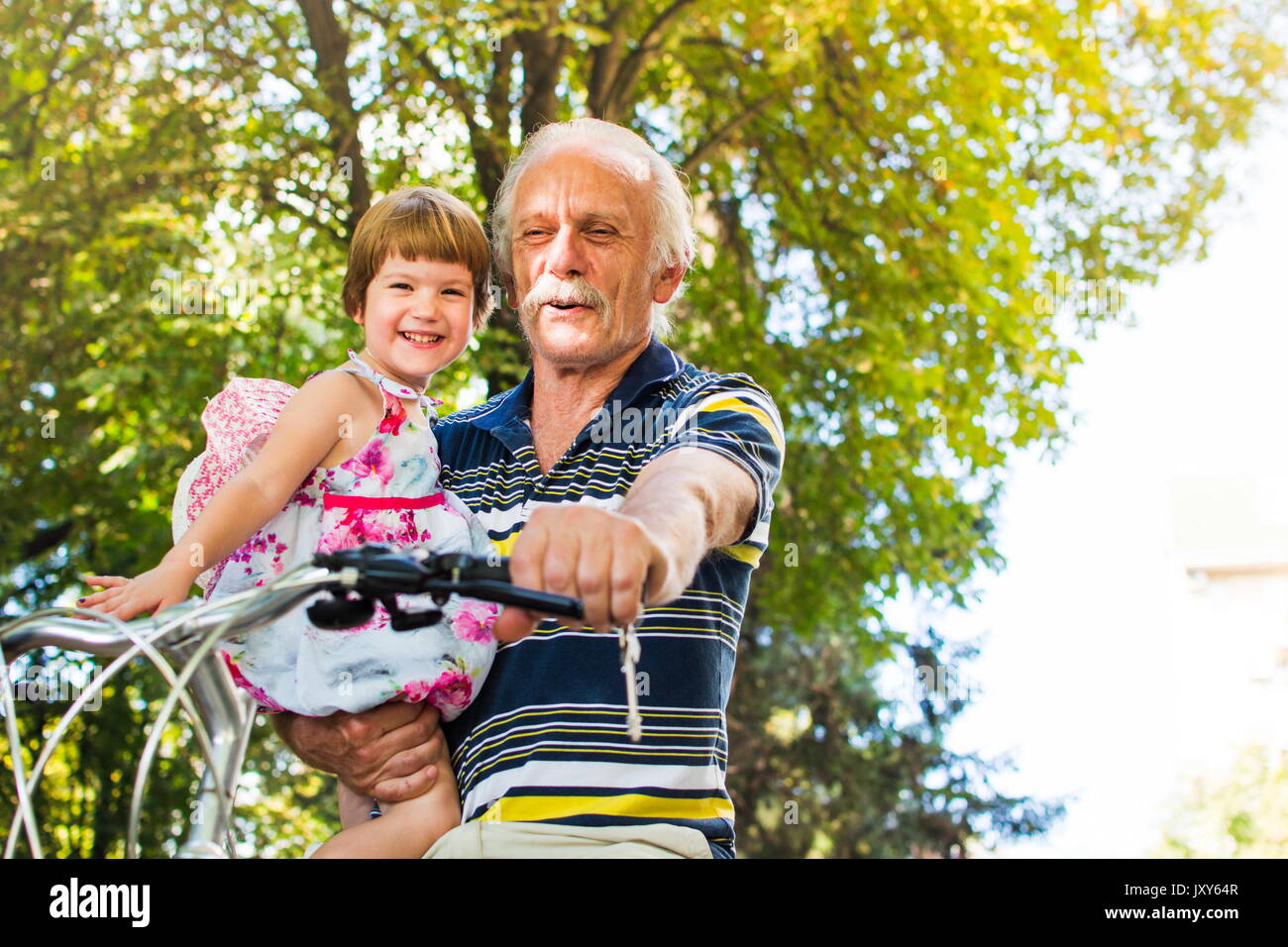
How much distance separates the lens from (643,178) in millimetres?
2723

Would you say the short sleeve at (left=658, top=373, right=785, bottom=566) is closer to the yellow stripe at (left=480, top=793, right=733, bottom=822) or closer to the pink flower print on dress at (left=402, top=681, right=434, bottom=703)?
the yellow stripe at (left=480, top=793, right=733, bottom=822)

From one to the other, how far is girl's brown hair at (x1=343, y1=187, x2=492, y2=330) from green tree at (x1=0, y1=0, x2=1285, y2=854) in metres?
4.84

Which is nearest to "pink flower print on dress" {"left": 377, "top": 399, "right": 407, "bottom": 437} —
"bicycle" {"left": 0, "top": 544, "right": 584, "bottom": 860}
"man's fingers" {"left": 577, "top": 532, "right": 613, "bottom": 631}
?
"bicycle" {"left": 0, "top": 544, "right": 584, "bottom": 860}

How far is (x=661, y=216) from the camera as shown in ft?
9.12

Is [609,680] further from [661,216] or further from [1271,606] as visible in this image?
[1271,606]

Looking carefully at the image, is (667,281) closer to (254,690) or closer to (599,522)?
(254,690)

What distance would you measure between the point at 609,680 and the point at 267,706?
0.70 metres

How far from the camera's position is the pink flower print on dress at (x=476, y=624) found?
2.28m

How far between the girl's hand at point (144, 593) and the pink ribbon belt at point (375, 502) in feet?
1.34

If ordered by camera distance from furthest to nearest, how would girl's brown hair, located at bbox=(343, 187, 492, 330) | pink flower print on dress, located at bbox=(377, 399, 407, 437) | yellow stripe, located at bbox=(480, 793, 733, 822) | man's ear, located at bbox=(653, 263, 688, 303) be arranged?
man's ear, located at bbox=(653, 263, 688, 303)
girl's brown hair, located at bbox=(343, 187, 492, 330)
pink flower print on dress, located at bbox=(377, 399, 407, 437)
yellow stripe, located at bbox=(480, 793, 733, 822)

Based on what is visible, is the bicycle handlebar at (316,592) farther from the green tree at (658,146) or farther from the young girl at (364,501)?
the green tree at (658,146)

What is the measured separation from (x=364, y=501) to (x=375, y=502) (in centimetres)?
2

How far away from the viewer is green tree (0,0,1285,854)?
7934 mm

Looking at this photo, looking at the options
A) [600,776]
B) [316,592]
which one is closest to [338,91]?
[600,776]
